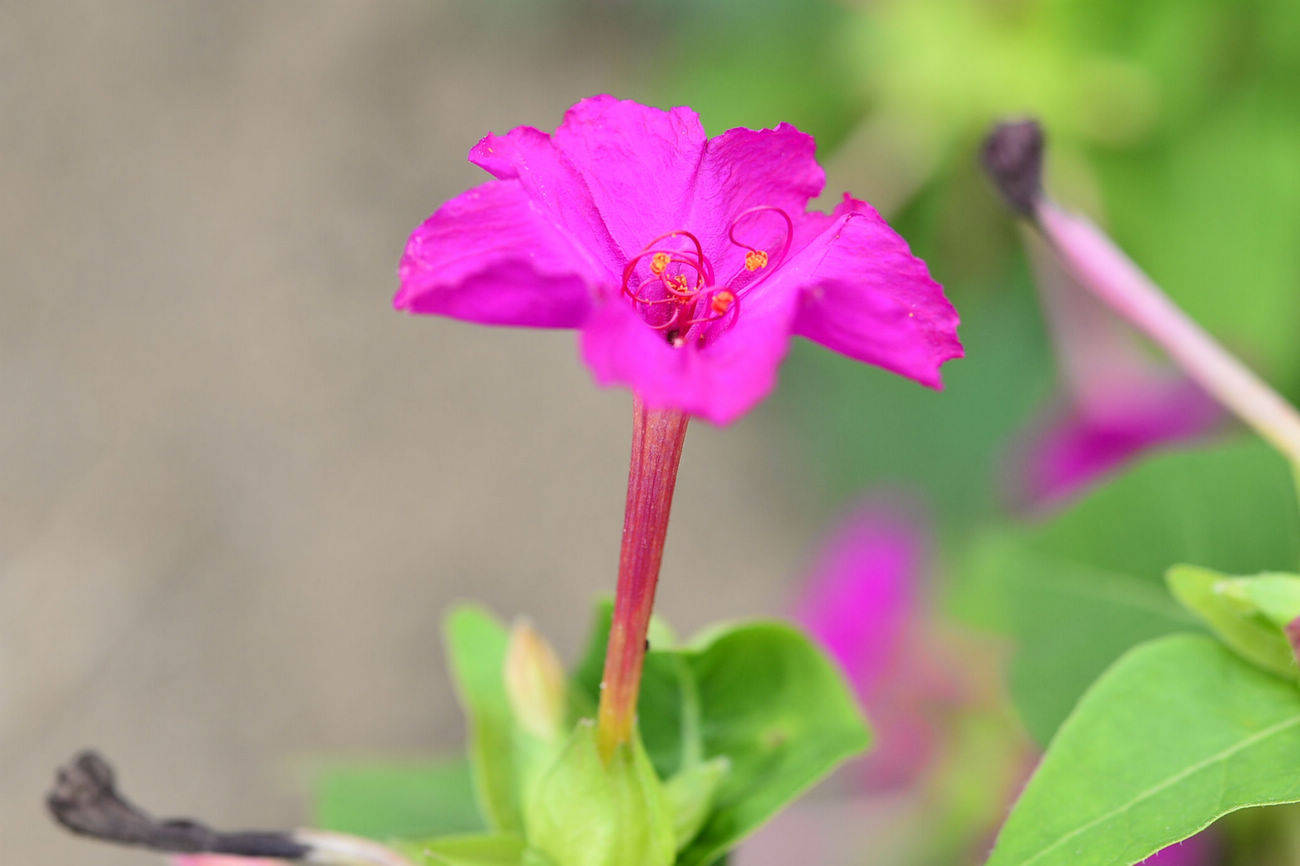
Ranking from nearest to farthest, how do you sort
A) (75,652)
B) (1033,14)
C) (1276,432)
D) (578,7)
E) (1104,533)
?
(1276,432), (1104,533), (1033,14), (75,652), (578,7)

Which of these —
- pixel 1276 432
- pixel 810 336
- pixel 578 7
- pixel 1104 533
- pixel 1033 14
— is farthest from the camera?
pixel 578 7

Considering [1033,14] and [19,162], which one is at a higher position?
[19,162]

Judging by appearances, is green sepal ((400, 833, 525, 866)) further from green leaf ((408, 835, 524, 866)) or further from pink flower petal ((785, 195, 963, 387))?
pink flower petal ((785, 195, 963, 387))

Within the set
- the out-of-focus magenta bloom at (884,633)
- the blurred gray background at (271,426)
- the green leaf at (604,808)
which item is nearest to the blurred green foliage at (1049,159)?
the out-of-focus magenta bloom at (884,633)

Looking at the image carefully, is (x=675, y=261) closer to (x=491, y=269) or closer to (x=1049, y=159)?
(x=491, y=269)

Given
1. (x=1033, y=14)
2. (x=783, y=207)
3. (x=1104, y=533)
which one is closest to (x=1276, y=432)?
(x=1104, y=533)

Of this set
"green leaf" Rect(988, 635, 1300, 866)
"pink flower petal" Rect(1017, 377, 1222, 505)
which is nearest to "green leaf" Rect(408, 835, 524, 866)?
"green leaf" Rect(988, 635, 1300, 866)

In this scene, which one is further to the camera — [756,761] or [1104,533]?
[1104,533]

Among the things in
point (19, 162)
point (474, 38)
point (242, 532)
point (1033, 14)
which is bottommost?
point (242, 532)

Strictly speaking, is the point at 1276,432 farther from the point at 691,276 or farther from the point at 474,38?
the point at 474,38
